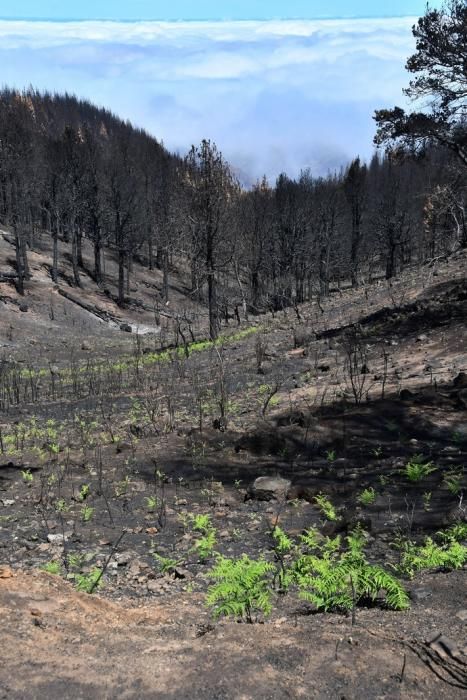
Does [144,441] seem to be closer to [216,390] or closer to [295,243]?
[216,390]

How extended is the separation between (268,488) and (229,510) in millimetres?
584

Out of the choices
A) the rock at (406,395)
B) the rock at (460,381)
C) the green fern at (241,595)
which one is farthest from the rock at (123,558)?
the rock at (460,381)

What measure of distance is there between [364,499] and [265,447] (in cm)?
223

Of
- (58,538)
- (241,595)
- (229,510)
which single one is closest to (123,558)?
(58,538)

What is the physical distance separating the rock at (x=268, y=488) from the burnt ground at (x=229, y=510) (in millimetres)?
90

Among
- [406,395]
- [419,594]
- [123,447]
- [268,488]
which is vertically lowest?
[123,447]

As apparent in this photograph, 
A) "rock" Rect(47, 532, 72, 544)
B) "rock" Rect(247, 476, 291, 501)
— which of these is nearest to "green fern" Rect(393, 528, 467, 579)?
"rock" Rect(247, 476, 291, 501)

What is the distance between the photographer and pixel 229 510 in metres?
6.48

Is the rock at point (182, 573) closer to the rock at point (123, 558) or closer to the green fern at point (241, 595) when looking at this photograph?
the rock at point (123, 558)

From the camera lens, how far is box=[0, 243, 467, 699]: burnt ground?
293 cm

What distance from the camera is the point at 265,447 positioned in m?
8.16

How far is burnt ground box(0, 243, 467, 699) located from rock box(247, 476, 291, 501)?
3.5 inches

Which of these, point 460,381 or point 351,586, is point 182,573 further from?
point 460,381

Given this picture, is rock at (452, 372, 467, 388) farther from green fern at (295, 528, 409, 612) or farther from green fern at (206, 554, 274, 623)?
green fern at (206, 554, 274, 623)
